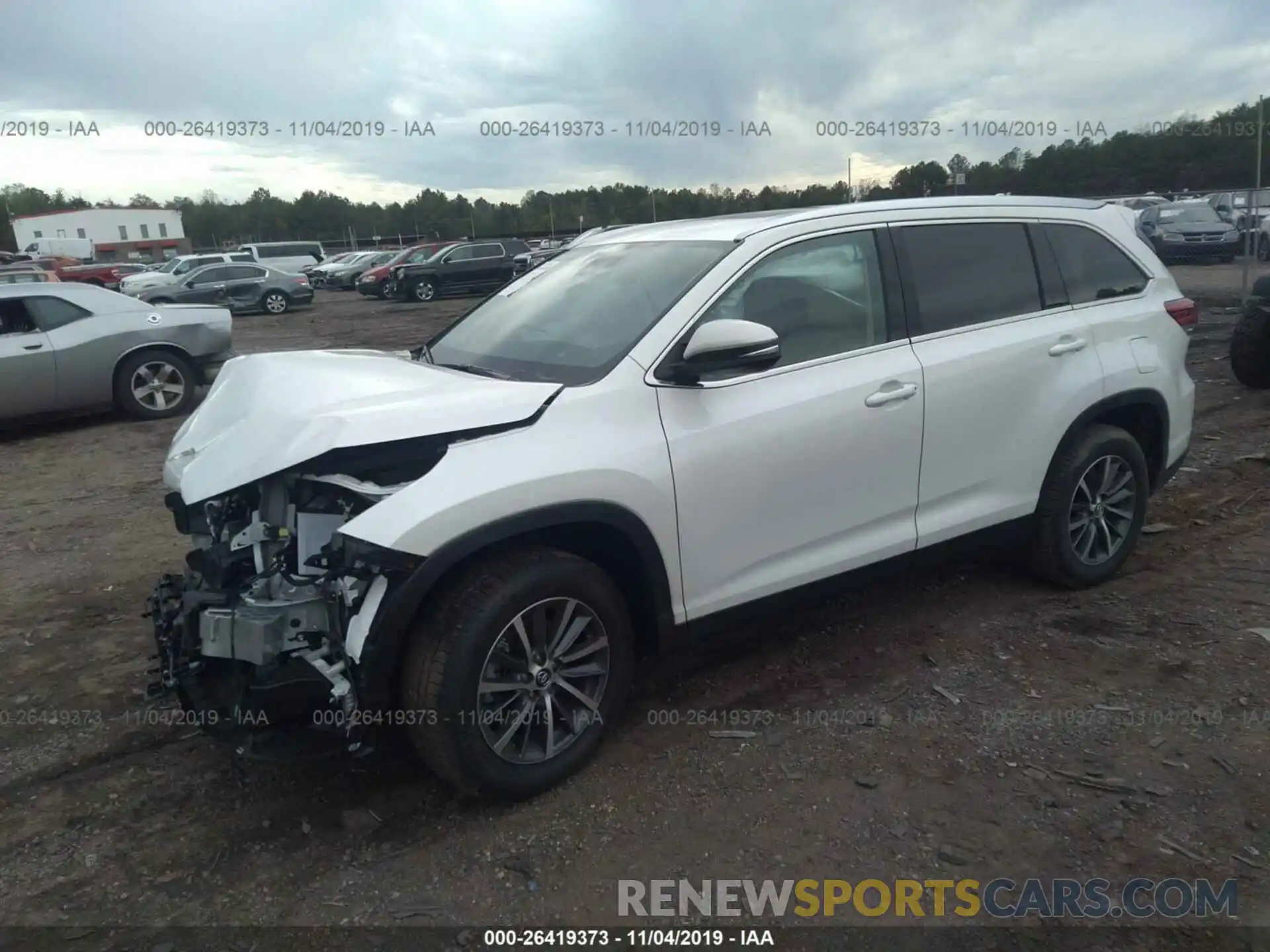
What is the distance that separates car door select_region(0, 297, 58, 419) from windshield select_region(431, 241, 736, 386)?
6.73 m

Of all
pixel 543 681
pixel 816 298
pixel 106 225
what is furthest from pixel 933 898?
pixel 106 225

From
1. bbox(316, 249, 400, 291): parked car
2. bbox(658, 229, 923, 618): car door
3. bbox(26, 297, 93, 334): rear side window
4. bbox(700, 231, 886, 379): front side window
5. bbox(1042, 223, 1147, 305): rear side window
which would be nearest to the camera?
bbox(658, 229, 923, 618): car door

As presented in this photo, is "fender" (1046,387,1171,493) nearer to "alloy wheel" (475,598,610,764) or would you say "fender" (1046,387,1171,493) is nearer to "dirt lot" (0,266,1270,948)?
"dirt lot" (0,266,1270,948)

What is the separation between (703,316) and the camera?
341 cm

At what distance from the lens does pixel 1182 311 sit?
4.75 metres

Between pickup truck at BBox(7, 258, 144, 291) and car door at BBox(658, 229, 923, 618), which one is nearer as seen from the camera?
car door at BBox(658, 229, 923, 618)

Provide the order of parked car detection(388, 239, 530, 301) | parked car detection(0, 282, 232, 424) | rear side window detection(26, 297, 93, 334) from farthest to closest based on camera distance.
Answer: parked car detection(388, 239, 530, 301) < rear side window detection(26, 297, 93, 334) < parked car detection(0, 282, 232, 424)

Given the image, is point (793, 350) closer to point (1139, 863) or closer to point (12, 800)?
point (1139, 863)

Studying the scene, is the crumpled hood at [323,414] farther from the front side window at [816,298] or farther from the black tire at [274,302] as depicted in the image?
the black tire at [274,302]

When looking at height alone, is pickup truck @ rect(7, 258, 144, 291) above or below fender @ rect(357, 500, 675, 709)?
above

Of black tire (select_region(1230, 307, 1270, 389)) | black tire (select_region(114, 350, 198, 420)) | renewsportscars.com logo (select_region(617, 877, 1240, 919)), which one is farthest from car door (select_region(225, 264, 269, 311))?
renewsportscars.com logo (select_region(617, 877, 1240, 919))

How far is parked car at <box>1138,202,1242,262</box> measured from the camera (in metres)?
21.2

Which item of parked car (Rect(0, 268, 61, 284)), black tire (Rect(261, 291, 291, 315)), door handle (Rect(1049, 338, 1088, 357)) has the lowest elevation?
door handle (Rect(1049, 338, 1088, 357))

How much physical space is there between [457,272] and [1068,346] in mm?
25933
